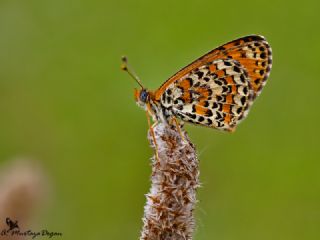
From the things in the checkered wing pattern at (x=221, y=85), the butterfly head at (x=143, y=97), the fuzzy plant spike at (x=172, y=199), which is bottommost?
the fuzzy plant spike at (x=172, y=199)

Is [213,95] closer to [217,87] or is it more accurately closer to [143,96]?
[217,87]

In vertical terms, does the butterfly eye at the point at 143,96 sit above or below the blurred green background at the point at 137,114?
below

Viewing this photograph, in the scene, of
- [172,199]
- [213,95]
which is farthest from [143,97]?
[172,199]

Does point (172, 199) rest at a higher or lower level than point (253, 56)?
lower

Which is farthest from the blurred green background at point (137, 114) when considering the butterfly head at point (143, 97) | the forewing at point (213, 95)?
the butterfly head at point (143, 97)

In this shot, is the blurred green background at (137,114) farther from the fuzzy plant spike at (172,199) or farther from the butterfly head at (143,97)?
the fuzzy plant spike at (172,199)

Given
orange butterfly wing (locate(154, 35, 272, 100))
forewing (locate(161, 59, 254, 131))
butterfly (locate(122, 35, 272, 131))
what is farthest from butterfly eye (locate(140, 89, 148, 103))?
orange butterfly wing (locate(154, 35, 272, 100))
